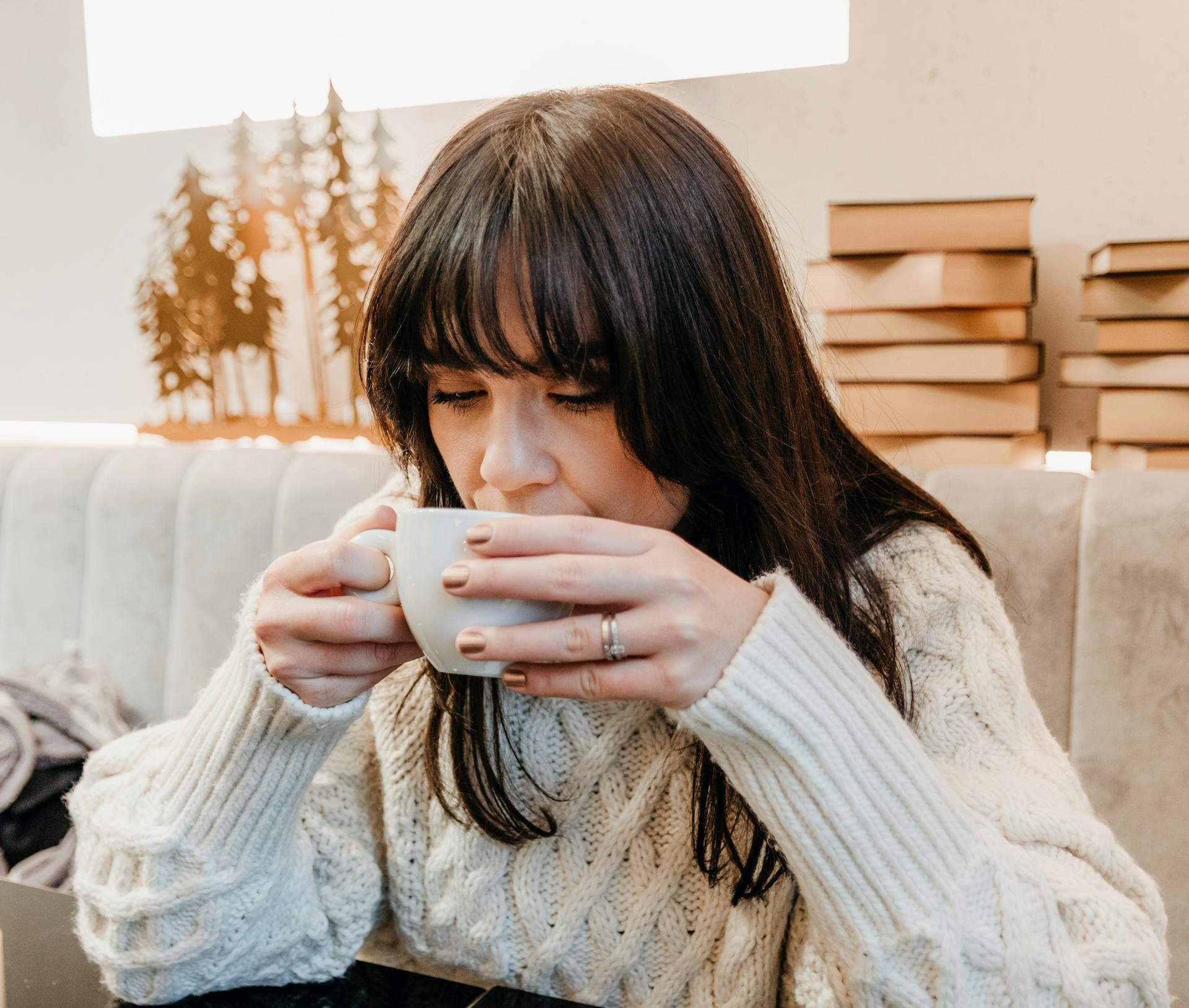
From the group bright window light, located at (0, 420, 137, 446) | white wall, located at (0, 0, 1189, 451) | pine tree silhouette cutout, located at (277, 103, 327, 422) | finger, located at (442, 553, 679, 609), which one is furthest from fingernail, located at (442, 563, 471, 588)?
bright window light, located at (0, 420, 137, 446)

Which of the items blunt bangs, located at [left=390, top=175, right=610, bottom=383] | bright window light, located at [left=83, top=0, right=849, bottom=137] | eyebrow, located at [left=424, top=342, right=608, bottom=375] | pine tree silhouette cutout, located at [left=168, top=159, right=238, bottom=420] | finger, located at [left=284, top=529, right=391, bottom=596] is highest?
bright window light, located at [left=83, top=0, right=849, bottom=137]

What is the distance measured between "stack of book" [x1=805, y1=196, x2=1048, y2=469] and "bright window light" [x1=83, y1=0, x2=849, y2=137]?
422 millimetres

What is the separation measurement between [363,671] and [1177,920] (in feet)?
3.16

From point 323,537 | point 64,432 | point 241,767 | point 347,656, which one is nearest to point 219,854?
point 241,767

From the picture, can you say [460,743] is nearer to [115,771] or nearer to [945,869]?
[115,771]

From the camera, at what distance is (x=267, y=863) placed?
748mm

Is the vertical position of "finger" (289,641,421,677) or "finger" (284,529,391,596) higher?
"finger" (284,529,391,596)

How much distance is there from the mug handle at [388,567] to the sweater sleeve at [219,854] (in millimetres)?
96

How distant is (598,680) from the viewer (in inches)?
20.1

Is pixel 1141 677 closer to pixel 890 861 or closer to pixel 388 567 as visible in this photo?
pixel 890 861

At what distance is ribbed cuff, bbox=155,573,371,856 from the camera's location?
A: 0.70 m

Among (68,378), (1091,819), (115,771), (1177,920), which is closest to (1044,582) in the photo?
(1177,920)

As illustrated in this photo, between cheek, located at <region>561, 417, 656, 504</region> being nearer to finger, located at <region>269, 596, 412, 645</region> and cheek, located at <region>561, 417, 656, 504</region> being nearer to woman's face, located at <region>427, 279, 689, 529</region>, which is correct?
woman's face, located at <region>427, 279, 689, 529</region>

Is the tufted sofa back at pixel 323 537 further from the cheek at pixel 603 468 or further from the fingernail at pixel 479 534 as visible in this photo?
the fingernail at pixel 479 534
